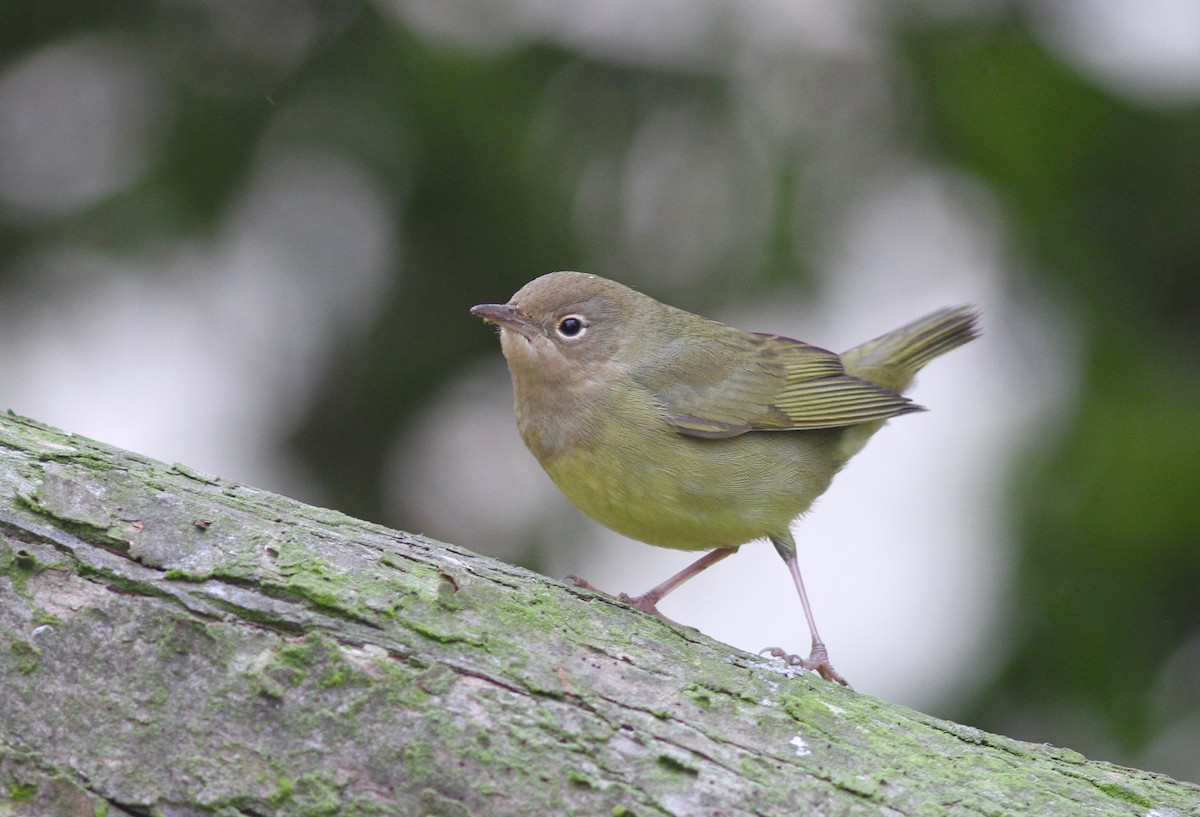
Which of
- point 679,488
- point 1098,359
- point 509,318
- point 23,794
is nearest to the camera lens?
point 23,794

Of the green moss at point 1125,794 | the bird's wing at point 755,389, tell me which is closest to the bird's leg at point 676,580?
the bird's wing at point 755,389

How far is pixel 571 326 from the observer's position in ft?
15.8

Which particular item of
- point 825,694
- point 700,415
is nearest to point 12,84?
point 700,415

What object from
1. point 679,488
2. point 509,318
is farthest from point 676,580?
point 509,318

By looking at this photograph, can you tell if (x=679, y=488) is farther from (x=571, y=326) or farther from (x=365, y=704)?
(x=365, y=704)

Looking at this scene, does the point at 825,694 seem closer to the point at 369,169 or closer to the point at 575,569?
the point at 575,569

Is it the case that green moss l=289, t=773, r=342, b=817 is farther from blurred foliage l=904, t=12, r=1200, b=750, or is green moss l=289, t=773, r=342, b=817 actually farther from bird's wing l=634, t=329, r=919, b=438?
blurred foliage l=904, t=12, r=1200, b=750

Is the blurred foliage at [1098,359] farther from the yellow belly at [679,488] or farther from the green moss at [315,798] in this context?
the green moss at [315,798]

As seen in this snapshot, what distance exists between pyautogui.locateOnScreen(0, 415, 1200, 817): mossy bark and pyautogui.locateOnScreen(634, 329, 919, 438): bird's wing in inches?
65.5

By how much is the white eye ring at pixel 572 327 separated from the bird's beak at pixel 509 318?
0.12 meters

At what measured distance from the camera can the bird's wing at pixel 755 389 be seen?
15.1 feet

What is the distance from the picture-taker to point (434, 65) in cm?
543

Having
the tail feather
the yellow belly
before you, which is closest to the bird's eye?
the yellow belly

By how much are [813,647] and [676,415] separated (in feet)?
3.40
